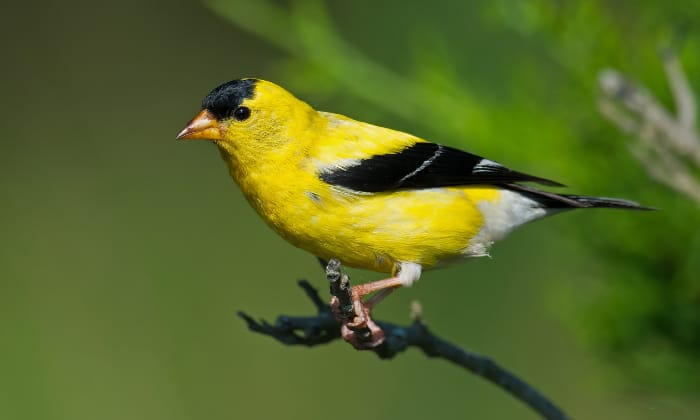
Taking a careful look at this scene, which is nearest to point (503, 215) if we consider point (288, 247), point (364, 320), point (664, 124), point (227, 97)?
point (364, 320)

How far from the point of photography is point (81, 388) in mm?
4793

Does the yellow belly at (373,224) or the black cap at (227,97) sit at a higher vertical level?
the black cap at (227,97)

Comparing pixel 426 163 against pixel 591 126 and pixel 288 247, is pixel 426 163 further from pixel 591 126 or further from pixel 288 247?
pixel 288 247

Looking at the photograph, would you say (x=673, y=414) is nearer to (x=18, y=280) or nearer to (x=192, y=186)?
(x=18, y=280)

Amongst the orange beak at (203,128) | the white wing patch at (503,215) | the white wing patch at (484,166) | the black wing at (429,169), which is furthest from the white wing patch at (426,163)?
the orange beak at (203,128)

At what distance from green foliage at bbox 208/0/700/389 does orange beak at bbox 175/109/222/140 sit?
23cm

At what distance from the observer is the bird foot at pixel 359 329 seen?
2.23 meters

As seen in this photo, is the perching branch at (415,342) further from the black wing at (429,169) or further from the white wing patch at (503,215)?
the white wing patch at (503,215)

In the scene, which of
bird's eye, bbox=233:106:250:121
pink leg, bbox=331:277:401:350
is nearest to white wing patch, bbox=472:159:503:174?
pink leg, bbox=331:277:401:350

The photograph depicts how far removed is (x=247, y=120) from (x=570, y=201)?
2.82 feet

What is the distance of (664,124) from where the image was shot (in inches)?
75.9

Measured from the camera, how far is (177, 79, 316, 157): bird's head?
260 cm

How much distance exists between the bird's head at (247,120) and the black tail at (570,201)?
2.13 feet

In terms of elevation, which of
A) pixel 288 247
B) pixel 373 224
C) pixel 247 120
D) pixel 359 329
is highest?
pixel 288 247
